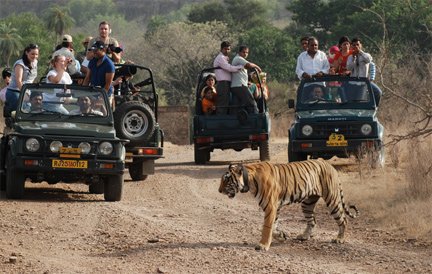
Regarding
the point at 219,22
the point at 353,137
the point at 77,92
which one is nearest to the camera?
the point at 77,92

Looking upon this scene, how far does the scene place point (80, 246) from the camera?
38.5 ft

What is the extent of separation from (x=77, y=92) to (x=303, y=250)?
533 cm

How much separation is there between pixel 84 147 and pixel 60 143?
297 millimetres

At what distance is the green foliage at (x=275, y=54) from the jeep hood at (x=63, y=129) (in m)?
42.3

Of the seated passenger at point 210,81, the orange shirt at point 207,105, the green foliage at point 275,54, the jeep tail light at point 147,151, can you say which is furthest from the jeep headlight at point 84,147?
the green foliage at point 275,54

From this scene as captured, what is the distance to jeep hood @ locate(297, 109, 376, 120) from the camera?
63.9 ft

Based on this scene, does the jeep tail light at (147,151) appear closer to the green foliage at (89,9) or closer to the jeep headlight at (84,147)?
the jeep headlight at (84,147)

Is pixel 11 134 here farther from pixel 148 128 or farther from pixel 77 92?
pixel 148 128

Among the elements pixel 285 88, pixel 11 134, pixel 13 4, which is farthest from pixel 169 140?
pixel 13 4

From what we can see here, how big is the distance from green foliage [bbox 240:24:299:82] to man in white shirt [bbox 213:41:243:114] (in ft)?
117

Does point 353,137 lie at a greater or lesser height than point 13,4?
lesser

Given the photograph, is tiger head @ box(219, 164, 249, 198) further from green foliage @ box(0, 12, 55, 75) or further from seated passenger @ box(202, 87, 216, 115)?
green foliage @ box(0, 12, 55, 75)

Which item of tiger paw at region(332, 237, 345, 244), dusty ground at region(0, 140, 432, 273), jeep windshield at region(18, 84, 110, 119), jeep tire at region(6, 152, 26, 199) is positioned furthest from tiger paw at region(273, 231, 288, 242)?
jeep windshield at region(18, 84, 110, 119)

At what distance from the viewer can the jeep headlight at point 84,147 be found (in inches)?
590
